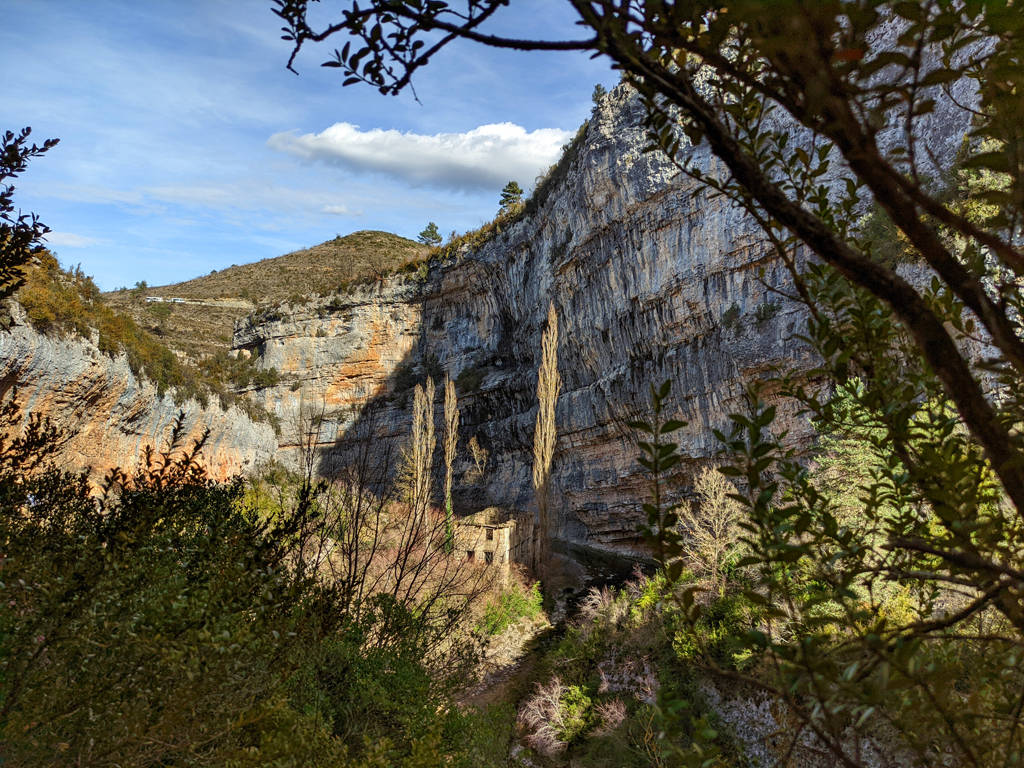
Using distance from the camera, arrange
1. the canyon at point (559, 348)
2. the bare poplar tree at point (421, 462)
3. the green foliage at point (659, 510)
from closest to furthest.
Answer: the green foliage at point (659, 510), the bare poplar tree at point (421, 462), the canyon at point (559, 348)

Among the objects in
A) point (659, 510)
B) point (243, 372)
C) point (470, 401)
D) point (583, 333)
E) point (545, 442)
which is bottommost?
point (545, 442)

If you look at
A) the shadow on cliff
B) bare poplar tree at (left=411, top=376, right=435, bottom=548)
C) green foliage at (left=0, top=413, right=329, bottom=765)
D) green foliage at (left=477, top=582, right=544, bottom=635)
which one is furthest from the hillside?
green foliage at (left=0, top=413, right=329, bottom=765)

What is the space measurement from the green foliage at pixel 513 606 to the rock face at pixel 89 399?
8876 millimetres

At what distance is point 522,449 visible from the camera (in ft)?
98.7

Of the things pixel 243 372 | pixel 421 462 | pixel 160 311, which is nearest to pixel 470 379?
pixel 243 372

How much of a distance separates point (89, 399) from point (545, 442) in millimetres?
14569

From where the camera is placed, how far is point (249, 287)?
4856 centimetres

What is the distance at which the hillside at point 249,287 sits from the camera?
1485 inches

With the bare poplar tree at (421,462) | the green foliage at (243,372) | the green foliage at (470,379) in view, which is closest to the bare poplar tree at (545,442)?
the bare poplar tree at (421,462)

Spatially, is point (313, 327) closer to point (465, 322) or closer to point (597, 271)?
point (465, 322)

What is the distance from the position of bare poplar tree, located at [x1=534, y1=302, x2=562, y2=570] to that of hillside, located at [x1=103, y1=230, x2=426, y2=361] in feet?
56.1

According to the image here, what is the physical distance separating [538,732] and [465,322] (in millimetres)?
26508

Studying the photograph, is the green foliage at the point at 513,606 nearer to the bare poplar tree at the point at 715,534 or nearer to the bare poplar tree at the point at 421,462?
the bare poplar tree at the point at 421,462

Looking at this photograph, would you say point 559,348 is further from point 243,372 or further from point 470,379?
point 243,372
